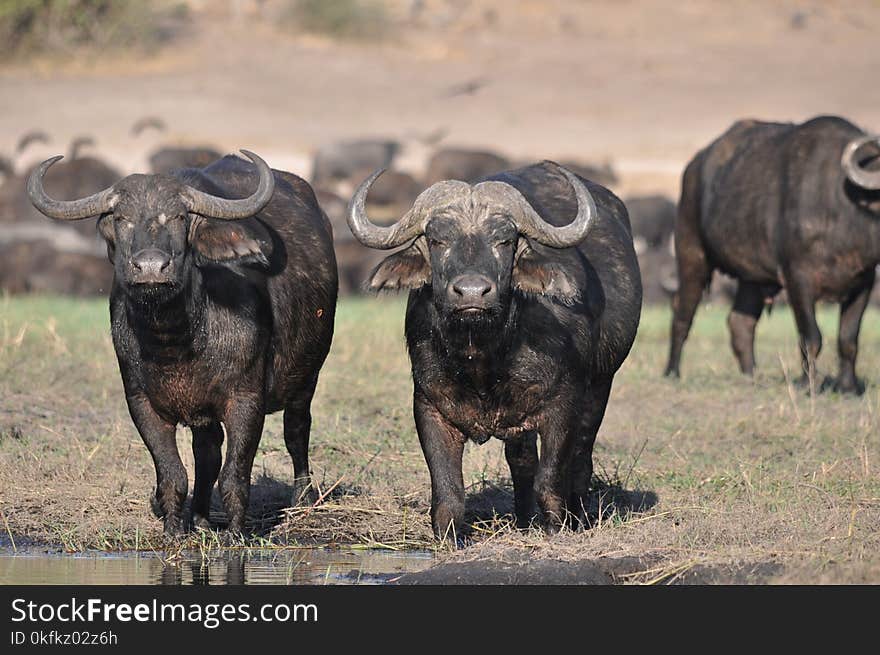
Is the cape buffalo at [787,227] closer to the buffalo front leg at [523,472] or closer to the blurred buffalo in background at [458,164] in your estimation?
the buffalo front leg at [523,472]

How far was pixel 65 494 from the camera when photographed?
7.87 metres

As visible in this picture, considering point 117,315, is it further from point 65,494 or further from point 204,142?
point 204,142

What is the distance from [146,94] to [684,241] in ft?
86.5

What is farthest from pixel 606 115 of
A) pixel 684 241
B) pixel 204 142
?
pixel 684 241

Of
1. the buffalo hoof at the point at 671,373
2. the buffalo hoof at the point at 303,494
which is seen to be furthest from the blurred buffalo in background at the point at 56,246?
the buffalo hoof at the point at 303,494

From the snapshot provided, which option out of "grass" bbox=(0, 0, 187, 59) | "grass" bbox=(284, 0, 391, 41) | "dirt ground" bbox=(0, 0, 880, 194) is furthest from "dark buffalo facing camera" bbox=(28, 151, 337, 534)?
"grass" bbox=(284, 0, 391, 41)

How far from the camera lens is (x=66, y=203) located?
6.97 metres

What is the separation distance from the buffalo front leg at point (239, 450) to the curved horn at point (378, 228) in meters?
0.97

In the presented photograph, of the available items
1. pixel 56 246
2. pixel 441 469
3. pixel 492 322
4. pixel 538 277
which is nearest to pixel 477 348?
pixel 492 322

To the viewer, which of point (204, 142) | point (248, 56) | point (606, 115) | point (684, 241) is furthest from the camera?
point (248, 56)

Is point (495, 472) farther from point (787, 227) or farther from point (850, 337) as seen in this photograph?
point (787, 227)

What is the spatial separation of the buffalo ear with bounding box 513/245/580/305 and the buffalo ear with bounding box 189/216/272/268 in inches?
46.5

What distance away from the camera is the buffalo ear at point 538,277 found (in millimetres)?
6660

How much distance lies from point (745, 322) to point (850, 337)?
1.32 metres
